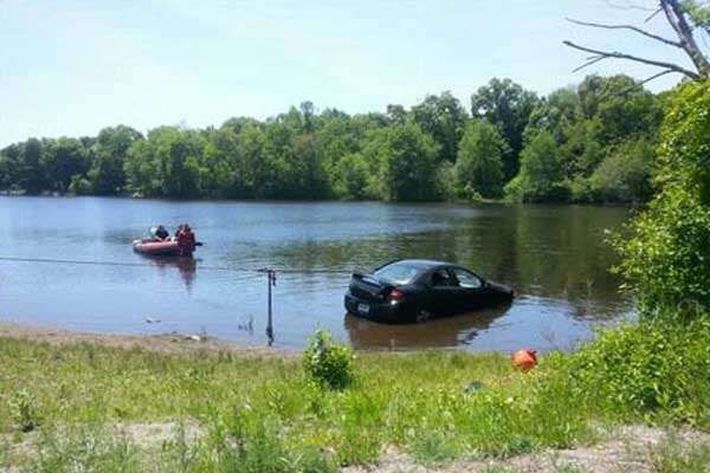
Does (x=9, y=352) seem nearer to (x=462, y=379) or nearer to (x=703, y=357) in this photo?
(x=462, y=379)

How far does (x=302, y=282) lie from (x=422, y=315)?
28.2 feet

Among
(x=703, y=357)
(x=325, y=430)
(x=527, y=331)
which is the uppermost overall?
(x=703, y=357)

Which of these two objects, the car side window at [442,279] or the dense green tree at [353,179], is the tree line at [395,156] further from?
the car side window at [442,279]

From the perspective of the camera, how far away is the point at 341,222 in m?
63.2

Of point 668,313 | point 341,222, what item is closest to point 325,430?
point 668,313

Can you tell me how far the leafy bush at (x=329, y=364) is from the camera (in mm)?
10320

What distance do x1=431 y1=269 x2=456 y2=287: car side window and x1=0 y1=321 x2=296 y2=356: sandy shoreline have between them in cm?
538

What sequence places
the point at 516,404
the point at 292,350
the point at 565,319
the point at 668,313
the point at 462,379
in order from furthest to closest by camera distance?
the point at 565,319 → the point at 292,350 → the point at 462,379 → the point at 668,313 → the point at 516,404

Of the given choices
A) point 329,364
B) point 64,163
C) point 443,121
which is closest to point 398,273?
point 329,364

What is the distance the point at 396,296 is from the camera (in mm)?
19641

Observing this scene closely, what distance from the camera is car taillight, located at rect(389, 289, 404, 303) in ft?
64.3

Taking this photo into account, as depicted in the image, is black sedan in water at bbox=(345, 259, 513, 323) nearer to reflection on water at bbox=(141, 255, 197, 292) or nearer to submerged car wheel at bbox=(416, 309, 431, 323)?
submerged car wheel at bbox=(416, 309, 431, 323)

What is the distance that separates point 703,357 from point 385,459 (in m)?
3.06

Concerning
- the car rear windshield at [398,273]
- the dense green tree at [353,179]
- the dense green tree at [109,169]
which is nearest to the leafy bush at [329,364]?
the car rear windshield at [398,273]
